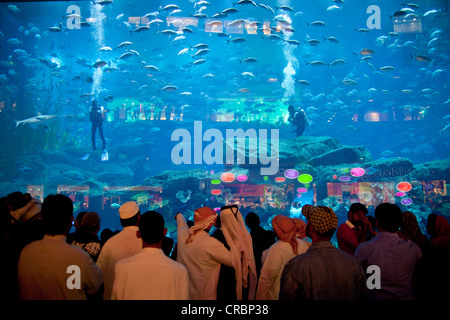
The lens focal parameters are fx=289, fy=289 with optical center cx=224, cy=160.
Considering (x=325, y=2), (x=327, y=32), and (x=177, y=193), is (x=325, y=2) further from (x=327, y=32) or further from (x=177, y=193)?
(x=177, y=193)

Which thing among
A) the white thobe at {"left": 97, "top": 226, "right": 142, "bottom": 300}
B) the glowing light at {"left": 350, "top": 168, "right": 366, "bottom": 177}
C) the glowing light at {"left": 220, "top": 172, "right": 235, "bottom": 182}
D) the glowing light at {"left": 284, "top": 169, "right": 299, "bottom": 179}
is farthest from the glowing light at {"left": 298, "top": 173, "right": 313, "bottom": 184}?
the white thobe at {"left": 97, "top": 226, "right": 142, "bottom": 300}

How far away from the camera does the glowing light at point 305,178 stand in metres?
15.8

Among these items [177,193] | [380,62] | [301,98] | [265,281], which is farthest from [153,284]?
[380,62]

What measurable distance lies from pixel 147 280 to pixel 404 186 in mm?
17138

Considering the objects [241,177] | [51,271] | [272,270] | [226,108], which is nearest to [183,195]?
[241,177]

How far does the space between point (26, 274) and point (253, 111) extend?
28.8m

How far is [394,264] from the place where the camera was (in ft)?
8.93

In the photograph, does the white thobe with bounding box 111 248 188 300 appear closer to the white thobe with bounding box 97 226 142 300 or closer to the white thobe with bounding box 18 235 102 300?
the white thobe with bounding box 18 235 102 300

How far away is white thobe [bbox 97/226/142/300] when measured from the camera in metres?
2.82

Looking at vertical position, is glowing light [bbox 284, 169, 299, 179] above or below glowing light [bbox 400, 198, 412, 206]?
above

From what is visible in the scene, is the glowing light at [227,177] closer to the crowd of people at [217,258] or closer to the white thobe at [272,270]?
the crowd of people at [217,258]

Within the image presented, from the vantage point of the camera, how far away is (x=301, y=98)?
123 feet

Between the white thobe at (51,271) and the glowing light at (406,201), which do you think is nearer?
the white thobe at (51,271)

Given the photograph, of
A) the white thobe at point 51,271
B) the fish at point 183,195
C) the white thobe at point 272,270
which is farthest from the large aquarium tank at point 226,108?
the white thobe at point 51,271
